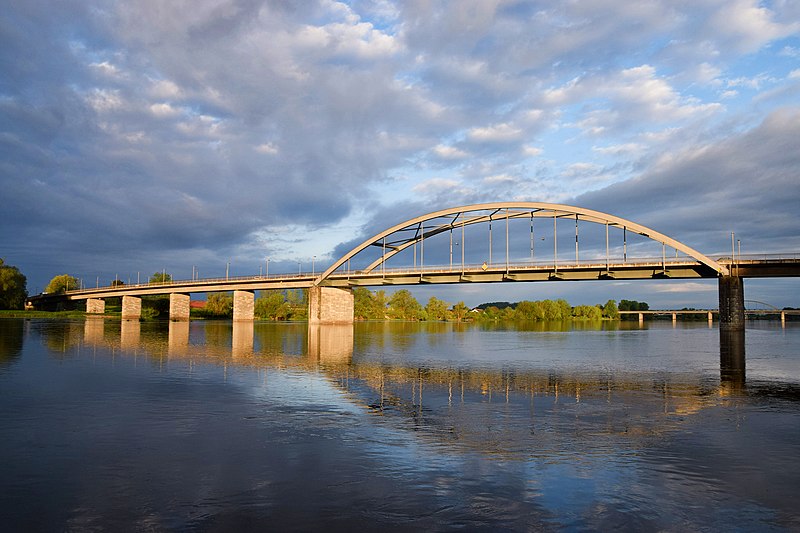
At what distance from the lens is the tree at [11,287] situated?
117375 millimetres

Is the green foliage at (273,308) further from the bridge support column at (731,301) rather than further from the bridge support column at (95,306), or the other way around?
A: the bridge support column at (731,301)

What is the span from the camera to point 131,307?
13012 cm

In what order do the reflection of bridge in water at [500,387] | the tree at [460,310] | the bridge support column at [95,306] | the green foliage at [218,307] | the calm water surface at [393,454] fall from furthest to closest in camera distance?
the tree at [460,310] < the green foliage at [218,307] < the bridge support column at [95,306] < the reflection of bridge in water at [500,387] < the calm water surface at [393,454]

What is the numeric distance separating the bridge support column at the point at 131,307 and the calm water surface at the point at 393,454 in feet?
381

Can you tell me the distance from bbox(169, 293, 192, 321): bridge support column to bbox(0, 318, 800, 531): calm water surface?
10521cm

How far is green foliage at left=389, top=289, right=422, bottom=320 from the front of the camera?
577 ft

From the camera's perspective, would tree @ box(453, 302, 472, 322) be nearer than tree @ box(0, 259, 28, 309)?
No

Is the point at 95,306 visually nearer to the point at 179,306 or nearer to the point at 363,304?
the point at 179,306

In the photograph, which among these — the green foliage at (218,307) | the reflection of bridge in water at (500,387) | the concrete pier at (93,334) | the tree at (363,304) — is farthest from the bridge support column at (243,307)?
the reflection of bridge in water at (500,387)

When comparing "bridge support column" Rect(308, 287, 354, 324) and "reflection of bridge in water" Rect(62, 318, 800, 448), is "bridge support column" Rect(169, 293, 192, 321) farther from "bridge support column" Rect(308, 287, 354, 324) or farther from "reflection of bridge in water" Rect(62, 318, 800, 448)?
"reflection of bridge in water" Rect(62, 318, 800, 448)

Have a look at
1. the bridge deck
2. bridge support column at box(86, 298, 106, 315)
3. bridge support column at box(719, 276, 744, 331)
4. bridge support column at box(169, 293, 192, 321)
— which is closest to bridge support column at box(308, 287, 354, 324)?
the bridge deck

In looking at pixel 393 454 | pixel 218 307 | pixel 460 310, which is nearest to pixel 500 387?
pixel 393 454

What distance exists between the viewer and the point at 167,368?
1027 inches

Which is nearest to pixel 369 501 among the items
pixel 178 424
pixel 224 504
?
pixel 224 504
